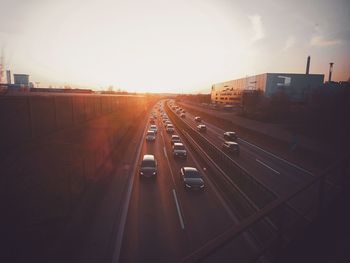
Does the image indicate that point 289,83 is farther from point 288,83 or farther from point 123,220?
point 123,220

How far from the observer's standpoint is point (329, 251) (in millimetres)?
3283

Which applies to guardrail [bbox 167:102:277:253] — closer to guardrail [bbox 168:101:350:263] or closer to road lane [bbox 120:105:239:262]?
road lane [bbox 120:105:239:262]

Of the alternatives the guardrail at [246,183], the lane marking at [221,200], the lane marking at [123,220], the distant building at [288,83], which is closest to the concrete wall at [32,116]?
the lane marking at [123,220]

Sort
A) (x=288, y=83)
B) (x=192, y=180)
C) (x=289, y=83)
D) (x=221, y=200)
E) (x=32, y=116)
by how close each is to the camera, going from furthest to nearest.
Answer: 1. (x=288, y=83)
2. (x=289, y=83)
3. (x=192, y=180)
4. (x=221, y=200)
5. (x=32, y=116)

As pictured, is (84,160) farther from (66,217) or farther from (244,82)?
(244,82)

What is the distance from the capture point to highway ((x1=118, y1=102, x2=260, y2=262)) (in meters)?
9.44

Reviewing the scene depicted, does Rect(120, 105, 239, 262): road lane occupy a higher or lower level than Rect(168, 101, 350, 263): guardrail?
lower

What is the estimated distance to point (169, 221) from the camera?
38.6 ft

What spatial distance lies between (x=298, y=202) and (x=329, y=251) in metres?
11.4

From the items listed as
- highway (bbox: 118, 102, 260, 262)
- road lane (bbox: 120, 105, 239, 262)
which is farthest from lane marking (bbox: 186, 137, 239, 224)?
road lane (bbox: 120, 105, 239, 262)

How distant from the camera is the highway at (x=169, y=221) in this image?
944 cm

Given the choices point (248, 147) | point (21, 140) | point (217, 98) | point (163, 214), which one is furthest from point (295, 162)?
point (217, 98)

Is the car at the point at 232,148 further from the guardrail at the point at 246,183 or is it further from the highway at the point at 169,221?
the highway at the point at 169,221

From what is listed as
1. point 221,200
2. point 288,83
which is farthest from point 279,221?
point 288,83
